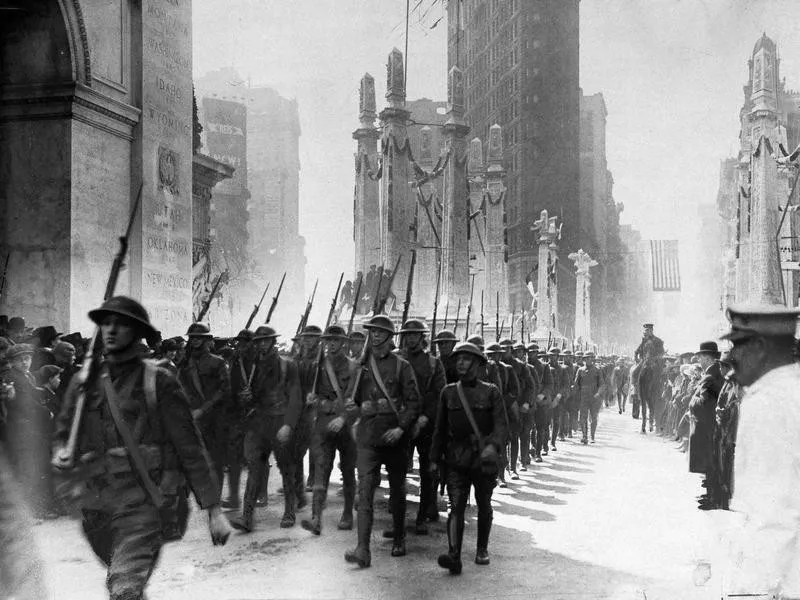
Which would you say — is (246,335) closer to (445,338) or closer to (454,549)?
(445,338)

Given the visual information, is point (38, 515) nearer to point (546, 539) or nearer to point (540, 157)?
point (546, 539)

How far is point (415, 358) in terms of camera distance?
9805mm

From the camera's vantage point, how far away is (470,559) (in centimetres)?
807

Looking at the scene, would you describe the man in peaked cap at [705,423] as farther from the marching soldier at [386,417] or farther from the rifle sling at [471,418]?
the marching soldier at [386,417]

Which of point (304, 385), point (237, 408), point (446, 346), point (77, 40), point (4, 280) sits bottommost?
point (237, 408)

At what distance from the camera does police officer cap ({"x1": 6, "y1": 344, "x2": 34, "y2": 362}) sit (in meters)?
9.03

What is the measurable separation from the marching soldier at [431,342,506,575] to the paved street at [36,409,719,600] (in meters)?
0.43

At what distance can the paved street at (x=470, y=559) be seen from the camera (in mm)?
6996

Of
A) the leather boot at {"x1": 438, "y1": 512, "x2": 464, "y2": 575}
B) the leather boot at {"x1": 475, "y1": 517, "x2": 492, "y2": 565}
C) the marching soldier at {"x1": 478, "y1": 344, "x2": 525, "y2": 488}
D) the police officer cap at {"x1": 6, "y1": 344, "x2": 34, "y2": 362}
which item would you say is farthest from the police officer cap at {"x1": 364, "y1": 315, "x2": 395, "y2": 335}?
the police officer cap at {"x1": 6, "y1": 344, "x2": 34, "y2": 362}

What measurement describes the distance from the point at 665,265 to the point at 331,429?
46.2 meters

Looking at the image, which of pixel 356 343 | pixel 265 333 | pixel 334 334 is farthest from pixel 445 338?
pixel 265 333

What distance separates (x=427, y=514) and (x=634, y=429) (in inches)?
626

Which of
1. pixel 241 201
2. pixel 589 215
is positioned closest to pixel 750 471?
pixel 241 201

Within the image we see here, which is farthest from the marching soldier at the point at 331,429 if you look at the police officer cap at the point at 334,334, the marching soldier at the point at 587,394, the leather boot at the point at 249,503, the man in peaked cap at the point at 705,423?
the marching soldier at the point at 587,394
